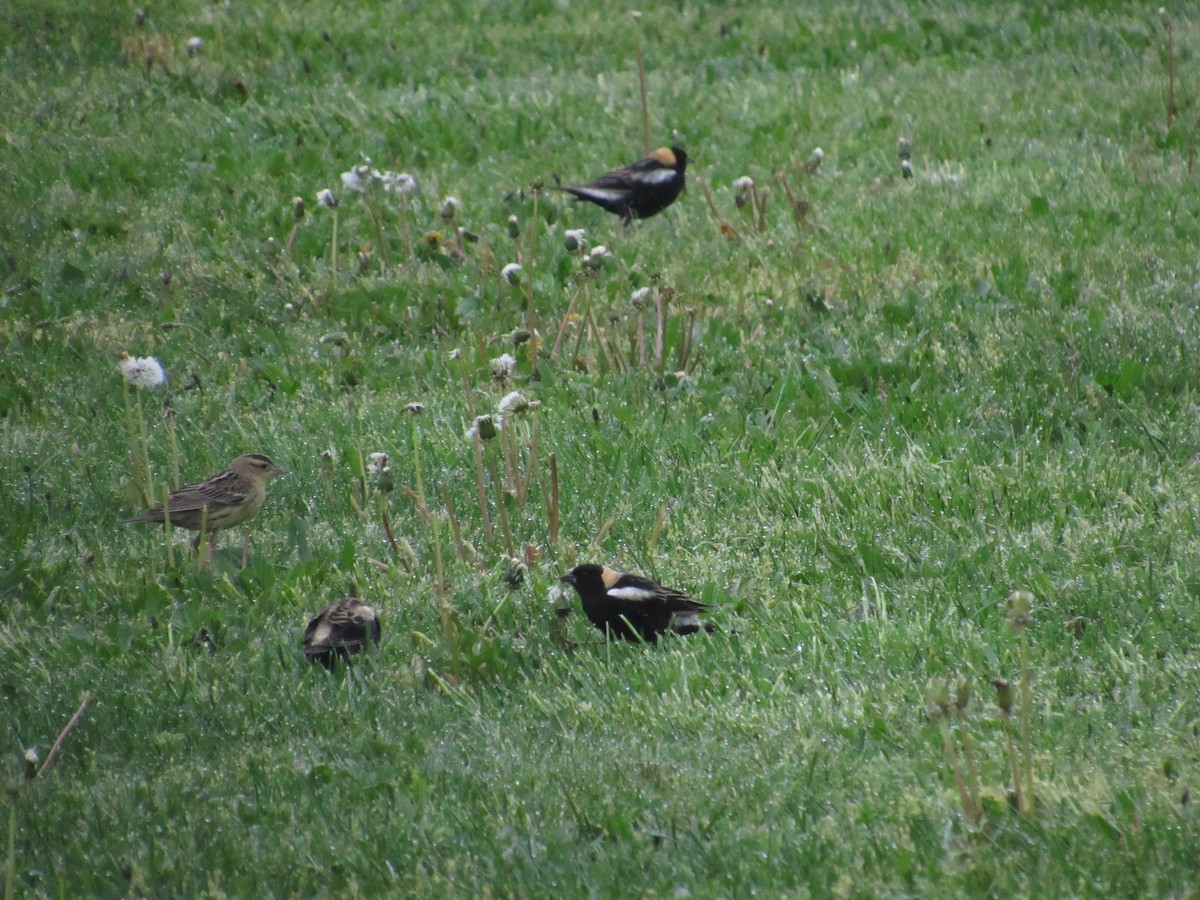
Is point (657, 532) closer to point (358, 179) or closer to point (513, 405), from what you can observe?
point (513, 405)

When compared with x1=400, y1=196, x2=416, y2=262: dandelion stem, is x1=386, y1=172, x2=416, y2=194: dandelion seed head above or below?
above

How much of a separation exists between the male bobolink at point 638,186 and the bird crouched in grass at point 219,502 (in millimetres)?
4102

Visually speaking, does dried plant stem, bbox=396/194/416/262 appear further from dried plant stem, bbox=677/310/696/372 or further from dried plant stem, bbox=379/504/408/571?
dried plant stem, bbox=379/504/408/571

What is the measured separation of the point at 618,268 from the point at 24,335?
3366mm

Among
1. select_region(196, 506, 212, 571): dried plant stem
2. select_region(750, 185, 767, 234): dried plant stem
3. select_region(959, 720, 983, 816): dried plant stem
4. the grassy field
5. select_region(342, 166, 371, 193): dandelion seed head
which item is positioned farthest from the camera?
select_region(750, 185, 767, 234): dried plant stem

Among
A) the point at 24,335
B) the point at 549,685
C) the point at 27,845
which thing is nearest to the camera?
the point at 27,845

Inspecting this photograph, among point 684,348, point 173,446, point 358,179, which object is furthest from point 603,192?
point 173,446

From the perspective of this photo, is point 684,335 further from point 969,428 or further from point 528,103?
point 528,103

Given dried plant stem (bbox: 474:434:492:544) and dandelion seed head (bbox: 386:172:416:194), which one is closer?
dried plant stem (bbox: 474:434:492:544)

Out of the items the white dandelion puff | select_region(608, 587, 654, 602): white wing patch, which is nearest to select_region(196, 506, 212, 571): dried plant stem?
select_region(608, 587, 654, 602): white wing patch

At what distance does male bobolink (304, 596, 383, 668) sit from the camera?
15.3 ft

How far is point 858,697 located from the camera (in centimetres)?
415

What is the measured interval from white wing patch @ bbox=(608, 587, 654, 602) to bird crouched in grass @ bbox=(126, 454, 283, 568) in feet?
5.22

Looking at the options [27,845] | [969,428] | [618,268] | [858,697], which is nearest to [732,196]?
[618,268]
